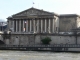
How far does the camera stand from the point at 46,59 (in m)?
70.3

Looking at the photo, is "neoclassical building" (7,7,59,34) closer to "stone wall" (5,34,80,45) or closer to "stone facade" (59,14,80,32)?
"stone facade" (59,14,80,32)

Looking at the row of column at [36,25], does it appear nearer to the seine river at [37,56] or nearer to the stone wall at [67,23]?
the stone wall at [67,23]

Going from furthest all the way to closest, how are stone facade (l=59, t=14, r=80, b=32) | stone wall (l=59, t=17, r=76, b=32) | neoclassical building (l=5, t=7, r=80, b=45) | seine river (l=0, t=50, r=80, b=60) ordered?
→ stone wall (l=59, t=17, r=76, b=32) < stone facade (l=59, t=14, r=80, b=32) < neoclassical building (l=5, t=7, r=80, b=45) < seine river (l=0, t=50, r=80, b=60)

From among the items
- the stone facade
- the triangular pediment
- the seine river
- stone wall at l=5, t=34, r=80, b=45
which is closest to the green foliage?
stone wall at l=5, t=34, r=80, b=45

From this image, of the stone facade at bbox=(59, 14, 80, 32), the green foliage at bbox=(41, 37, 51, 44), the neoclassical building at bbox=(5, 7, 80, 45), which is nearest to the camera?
the green foliage at bbox=(41, 37, 51, 44)

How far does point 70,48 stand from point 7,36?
3134 cm

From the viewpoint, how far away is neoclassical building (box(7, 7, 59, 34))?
132 meters

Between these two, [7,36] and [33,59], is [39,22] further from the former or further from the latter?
[33,59]

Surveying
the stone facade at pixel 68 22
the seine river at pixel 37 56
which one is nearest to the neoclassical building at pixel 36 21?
the stone facade at pixel 68 22

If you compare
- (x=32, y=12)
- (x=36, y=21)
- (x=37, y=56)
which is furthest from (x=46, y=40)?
(x=37, y=56)

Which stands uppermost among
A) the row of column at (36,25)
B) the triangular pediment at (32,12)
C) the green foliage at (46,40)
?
the triangular pediment at (32,12)

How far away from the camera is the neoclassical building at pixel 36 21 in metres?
132

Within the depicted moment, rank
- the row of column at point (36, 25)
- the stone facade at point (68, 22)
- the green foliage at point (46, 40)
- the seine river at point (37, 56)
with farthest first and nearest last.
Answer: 1. the stone facade at point (68, 22)
2. the row of column at point (36, 25)
3. the green foliage at point (46, 40)
4. the seine river at point (37, 56)

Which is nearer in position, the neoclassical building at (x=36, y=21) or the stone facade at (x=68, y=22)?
the neoclassical building at (x=36, y=21)
